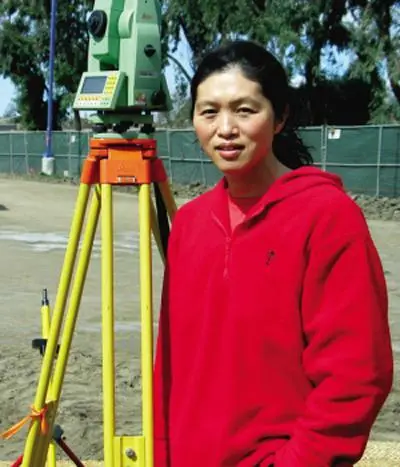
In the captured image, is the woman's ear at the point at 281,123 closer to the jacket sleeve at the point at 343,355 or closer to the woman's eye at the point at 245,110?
the woman's eye at the point at 245,110

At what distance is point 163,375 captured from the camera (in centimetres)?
183

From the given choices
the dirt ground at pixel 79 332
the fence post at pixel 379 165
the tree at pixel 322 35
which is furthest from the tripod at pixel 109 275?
the tree at pixel 322 35

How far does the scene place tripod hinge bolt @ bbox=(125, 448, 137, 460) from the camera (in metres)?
2.00

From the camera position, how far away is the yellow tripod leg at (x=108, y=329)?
6.57ft

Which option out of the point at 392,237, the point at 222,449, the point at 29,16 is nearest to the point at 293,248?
the point at 222,449

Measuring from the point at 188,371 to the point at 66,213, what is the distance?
15208 millimetres

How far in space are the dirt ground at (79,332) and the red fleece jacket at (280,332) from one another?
254 cm

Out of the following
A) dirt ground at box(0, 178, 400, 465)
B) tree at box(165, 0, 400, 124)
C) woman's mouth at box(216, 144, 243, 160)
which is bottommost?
dirt ground at box(0, 178, 400, 465)

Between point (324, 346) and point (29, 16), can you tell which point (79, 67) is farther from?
point (324, 346)

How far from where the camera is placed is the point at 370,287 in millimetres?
1441

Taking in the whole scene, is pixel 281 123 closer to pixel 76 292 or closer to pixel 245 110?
pixel 245 110

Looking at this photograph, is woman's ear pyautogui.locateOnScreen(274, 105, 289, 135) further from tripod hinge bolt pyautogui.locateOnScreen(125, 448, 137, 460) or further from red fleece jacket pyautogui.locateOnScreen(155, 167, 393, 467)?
tripod hinge bolt pyautogui.locateOnScreen(125, 448, 137, 460)

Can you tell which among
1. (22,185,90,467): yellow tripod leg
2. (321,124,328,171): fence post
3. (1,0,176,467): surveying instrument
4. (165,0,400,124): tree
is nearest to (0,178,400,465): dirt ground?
(22,185,90,467): yellow tripod leg

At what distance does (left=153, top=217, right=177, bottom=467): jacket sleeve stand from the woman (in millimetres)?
17
